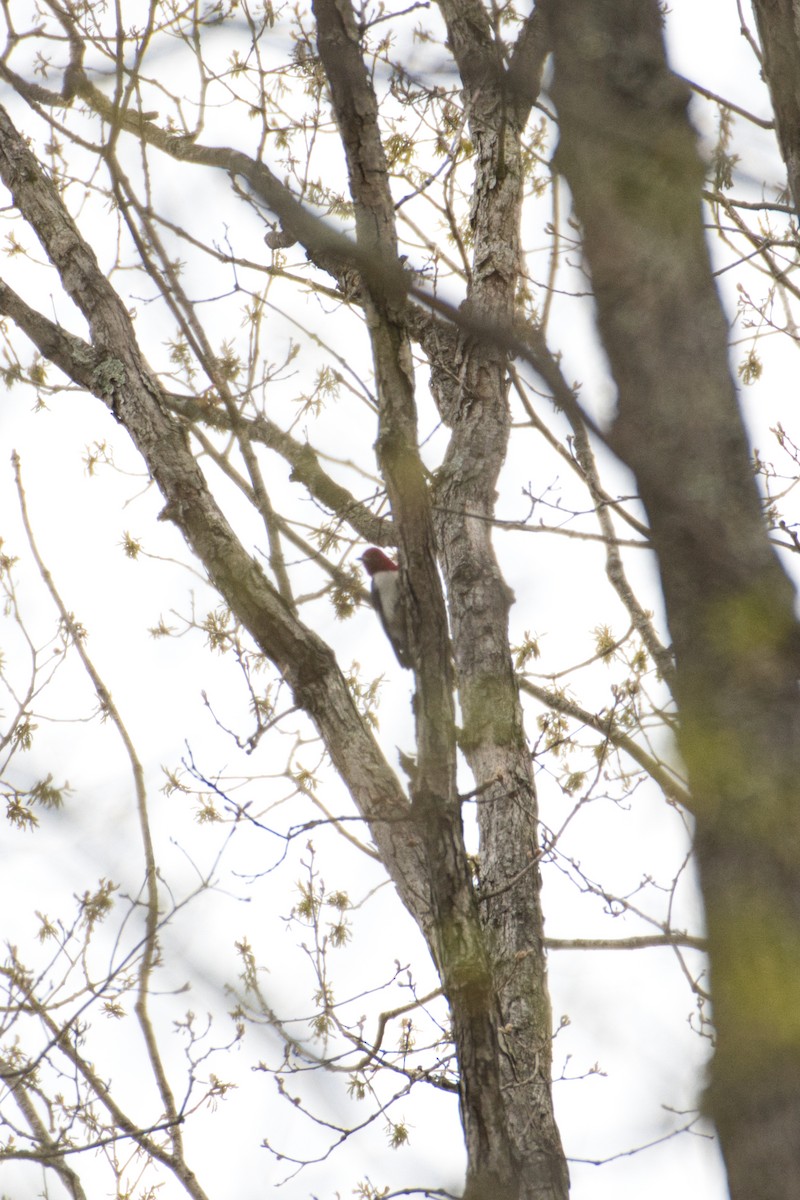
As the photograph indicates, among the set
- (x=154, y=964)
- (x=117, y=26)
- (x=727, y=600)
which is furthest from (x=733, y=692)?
(x=117, y=26)

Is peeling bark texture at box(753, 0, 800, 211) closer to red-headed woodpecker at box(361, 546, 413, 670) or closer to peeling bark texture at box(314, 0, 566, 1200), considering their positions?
peeling bark texture at box(314, 0, 566, 1200)

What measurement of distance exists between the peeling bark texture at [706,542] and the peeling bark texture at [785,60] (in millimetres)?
1267

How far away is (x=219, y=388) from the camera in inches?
107

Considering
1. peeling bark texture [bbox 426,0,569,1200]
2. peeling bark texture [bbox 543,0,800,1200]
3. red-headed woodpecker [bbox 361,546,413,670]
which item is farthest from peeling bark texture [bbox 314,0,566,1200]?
red-headed woodpecker [bbox 361,546,413,670]

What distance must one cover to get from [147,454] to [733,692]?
2834mm

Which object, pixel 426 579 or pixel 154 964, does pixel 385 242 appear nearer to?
pixel 426 579

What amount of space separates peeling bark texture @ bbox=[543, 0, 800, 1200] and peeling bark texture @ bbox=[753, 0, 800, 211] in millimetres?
1267

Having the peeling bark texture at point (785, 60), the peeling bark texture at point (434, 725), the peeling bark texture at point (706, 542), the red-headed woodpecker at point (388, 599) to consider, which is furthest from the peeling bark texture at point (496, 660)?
the peeling bark texture at point (706, 542)

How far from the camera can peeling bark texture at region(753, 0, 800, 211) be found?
92.5 inches

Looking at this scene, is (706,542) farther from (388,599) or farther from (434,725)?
(388,599)

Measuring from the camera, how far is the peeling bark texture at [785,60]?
2.35 metres

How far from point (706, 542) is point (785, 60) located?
171cm

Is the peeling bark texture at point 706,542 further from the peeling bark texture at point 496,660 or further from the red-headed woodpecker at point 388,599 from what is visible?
the red-headed woodpecker at point 388,599

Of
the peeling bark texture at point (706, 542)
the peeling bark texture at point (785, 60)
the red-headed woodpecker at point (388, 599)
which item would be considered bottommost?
the peeling bark texture at point (706, 542)
